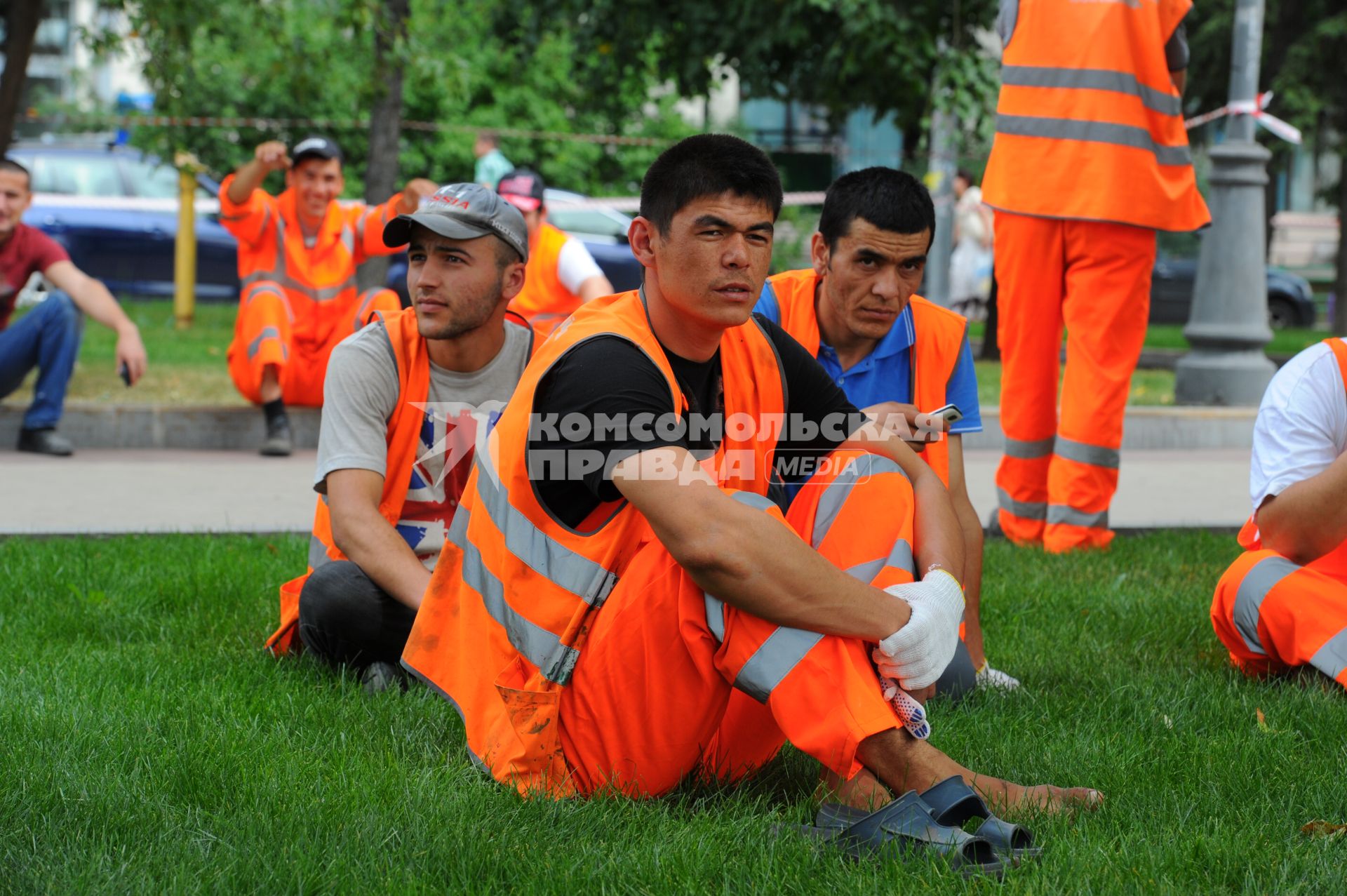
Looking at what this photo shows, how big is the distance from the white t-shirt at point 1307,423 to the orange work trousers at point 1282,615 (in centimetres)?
25

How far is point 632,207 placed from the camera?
17.2 m

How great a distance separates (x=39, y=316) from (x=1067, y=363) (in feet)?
17.4

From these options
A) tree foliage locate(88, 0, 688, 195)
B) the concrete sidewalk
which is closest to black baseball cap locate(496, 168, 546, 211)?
the concrete sidewalk

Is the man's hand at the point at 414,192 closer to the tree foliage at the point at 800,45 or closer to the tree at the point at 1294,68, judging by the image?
the tree foliage at the point at 800,45

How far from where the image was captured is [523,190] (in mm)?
7504

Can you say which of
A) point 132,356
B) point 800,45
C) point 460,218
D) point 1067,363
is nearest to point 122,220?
point 800,45

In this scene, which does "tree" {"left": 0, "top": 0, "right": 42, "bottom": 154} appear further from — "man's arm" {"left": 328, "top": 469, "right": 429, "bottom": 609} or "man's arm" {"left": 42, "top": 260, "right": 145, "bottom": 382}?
"man's arm" {"left": 328, "top": 469, "right": 429, "bottom": 609}

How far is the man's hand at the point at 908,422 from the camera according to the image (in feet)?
12.2

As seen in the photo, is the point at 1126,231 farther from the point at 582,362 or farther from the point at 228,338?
the point at 228,338

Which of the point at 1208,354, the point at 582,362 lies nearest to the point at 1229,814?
the point at 582,362

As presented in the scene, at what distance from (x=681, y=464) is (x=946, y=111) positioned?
10.6m

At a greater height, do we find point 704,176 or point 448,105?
point 448,105

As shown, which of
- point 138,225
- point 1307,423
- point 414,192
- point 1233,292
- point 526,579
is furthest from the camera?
point 138,225

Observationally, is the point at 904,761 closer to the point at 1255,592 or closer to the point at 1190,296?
the point at 1255,592
